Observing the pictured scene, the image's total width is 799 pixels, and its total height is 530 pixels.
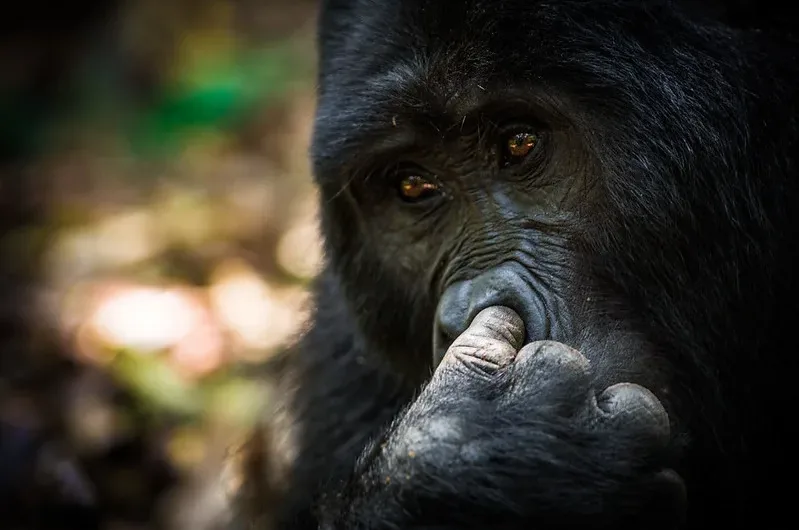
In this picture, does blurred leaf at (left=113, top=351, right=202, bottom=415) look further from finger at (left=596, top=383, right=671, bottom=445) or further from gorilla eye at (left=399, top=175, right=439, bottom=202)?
finger at (left=596, top=383, right=671, bottom=445)

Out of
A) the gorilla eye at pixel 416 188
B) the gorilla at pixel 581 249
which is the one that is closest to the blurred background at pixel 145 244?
the gorilla eye at pixel 416 188

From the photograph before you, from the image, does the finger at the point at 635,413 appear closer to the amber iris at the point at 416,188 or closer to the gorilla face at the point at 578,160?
the gorilla face at the point at 578,160

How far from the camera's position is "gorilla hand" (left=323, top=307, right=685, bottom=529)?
7.39ft

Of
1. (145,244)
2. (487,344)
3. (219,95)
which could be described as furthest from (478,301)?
(219,95)

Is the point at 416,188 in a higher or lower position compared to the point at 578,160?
lower

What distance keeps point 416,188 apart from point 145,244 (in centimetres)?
426

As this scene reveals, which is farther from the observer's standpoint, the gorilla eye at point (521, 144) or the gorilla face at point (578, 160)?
the gorilla eye at point (521, 144)

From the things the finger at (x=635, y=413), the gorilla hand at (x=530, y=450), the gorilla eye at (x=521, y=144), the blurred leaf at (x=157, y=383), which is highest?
the gorilla eye at (x=521, y=144)

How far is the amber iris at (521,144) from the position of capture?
269cm

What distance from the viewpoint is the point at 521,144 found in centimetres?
271

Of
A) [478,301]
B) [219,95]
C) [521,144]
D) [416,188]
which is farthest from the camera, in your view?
[219,95]

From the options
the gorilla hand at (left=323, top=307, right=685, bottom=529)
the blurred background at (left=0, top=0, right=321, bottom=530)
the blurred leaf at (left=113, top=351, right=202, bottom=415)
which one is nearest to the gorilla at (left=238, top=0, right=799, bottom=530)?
the gorilla hand at (left=323, top=307, right=685, bottom=529)

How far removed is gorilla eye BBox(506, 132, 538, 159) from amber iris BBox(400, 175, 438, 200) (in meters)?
0.30

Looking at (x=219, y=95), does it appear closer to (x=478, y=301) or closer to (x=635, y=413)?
(x=478, y=301)
